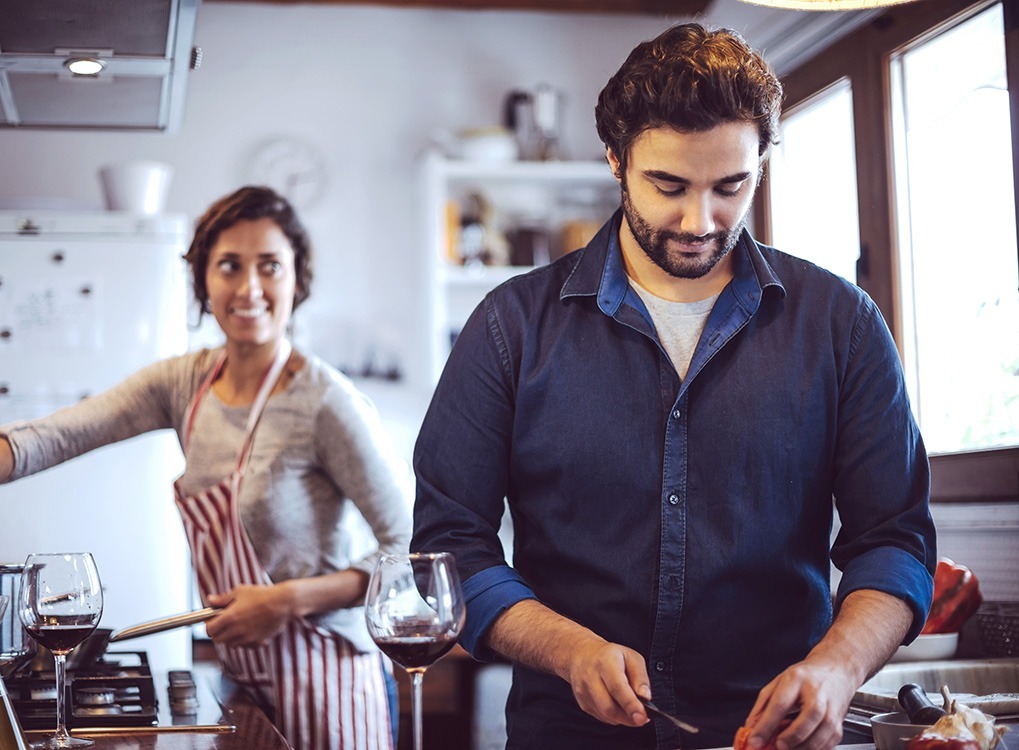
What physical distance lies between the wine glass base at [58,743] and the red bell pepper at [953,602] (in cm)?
145

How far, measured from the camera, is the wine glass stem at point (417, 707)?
0.96 meters

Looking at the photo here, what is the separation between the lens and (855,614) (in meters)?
1.26

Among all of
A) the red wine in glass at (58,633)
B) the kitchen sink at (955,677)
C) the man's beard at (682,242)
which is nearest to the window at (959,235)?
the kitchen sink at (955,677)

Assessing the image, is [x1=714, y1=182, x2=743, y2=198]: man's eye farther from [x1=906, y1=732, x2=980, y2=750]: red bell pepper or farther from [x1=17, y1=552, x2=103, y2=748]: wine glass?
[x1=17, y1=552, x2=103, y2=748]: wine glass

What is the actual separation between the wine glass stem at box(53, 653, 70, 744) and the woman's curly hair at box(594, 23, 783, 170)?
0.85 metres

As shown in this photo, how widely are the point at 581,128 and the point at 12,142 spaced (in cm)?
204

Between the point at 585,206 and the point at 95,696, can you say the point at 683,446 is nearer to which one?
the point at 95,696

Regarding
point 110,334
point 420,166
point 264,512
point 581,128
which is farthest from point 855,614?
point 581,128

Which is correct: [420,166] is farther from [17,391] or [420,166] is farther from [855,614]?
[855,614]

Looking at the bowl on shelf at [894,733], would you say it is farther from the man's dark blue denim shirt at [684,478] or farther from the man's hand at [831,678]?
the man's dark blue denim shirt at [684,478]

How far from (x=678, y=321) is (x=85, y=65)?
1098 millimetres

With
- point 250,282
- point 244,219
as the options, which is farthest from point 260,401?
point 244,219

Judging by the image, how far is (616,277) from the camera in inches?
58.7

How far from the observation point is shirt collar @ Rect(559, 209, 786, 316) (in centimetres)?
147
